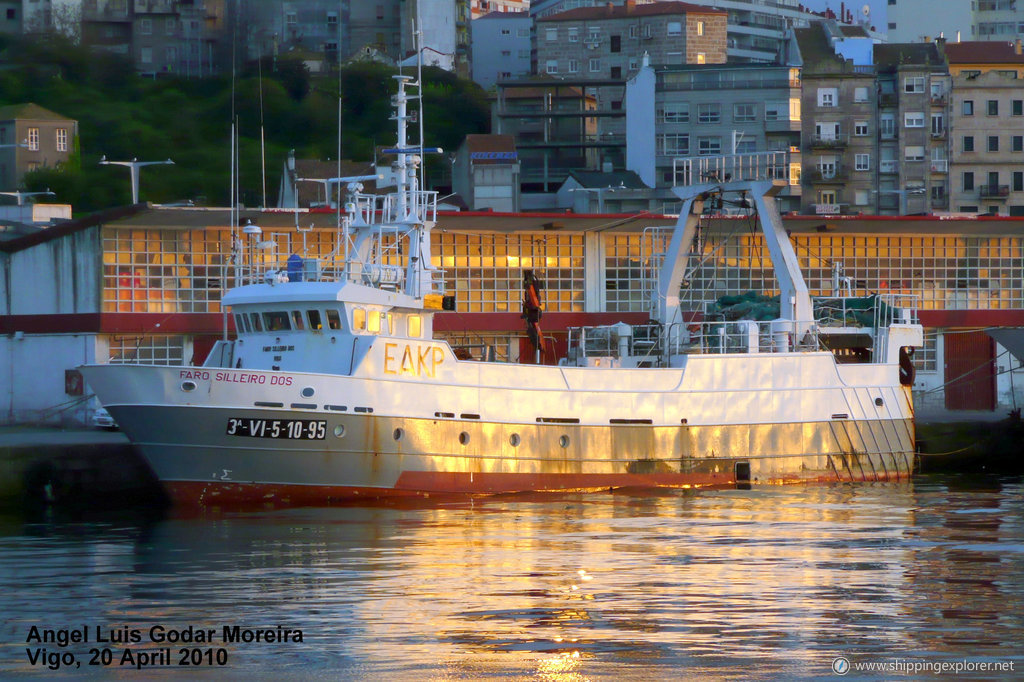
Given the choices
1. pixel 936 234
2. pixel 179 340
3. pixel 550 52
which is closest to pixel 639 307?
Result: pixel 936 234

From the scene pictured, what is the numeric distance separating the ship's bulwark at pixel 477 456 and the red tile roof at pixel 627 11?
66.7 m

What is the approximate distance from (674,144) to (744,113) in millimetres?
4097

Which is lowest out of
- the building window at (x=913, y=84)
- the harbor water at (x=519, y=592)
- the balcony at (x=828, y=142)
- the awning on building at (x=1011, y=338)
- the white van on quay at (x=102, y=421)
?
the harbor water at (x=519, y=592)

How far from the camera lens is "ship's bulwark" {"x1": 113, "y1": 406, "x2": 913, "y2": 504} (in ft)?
90.9

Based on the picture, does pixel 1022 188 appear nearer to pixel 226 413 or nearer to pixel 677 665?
pixel 226 413

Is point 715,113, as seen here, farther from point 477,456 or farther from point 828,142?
point 477,456

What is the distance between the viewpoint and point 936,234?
156 feet

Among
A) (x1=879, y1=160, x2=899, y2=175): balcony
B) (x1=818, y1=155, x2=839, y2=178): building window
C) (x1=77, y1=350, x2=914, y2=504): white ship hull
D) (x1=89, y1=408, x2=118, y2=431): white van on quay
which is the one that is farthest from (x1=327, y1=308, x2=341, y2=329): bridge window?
(x1=879, y1=160, x2=899, y2=175): balcony

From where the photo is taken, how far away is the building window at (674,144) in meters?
81.8

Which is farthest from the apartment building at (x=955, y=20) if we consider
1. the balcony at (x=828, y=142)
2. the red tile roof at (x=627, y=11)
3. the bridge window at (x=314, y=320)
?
the bridge window at (x=314, y=320)

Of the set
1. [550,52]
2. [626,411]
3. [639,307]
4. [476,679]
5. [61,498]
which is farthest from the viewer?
[550,52]

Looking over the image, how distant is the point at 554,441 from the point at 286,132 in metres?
66.5

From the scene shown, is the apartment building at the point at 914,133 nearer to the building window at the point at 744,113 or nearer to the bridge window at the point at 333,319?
the building window at the point at 744,113

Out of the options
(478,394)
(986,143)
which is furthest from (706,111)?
(478,394)
